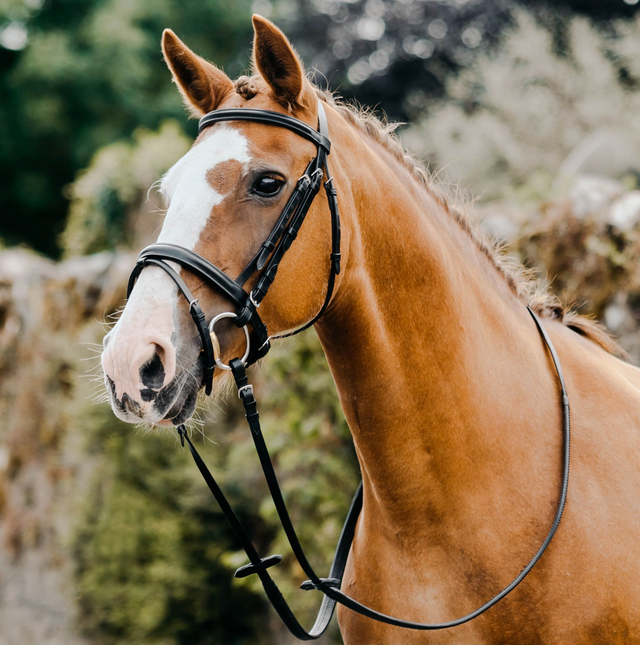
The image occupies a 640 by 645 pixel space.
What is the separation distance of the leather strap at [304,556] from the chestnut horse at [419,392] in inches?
1.4

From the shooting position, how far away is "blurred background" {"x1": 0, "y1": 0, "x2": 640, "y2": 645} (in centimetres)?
453

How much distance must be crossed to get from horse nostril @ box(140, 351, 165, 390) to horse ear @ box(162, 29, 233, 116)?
3.00ft

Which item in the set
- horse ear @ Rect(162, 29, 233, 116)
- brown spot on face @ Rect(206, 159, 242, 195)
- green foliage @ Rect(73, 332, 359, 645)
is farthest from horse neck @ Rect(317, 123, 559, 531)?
green foliage @ Rect(73, 332, 359, 645)

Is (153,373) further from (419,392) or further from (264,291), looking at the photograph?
(419,392)

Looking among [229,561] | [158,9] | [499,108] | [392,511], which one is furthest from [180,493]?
[158,9]

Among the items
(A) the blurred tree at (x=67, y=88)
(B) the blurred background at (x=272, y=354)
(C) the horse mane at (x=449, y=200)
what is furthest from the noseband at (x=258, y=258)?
(A) the blurred tree at (x=67, y=88)

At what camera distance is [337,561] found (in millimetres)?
2273

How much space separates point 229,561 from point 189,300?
3337 mm

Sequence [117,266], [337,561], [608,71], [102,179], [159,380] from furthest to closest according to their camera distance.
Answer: [102,179], [608,71], [117,266], [337,561], [159,380]

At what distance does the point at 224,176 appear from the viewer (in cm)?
169

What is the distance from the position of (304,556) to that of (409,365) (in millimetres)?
697

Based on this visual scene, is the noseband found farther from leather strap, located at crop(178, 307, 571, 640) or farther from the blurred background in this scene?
the blurred background

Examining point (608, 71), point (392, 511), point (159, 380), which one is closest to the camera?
point (159, 380)

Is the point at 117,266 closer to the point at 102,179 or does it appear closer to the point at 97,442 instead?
the point at 97,442
